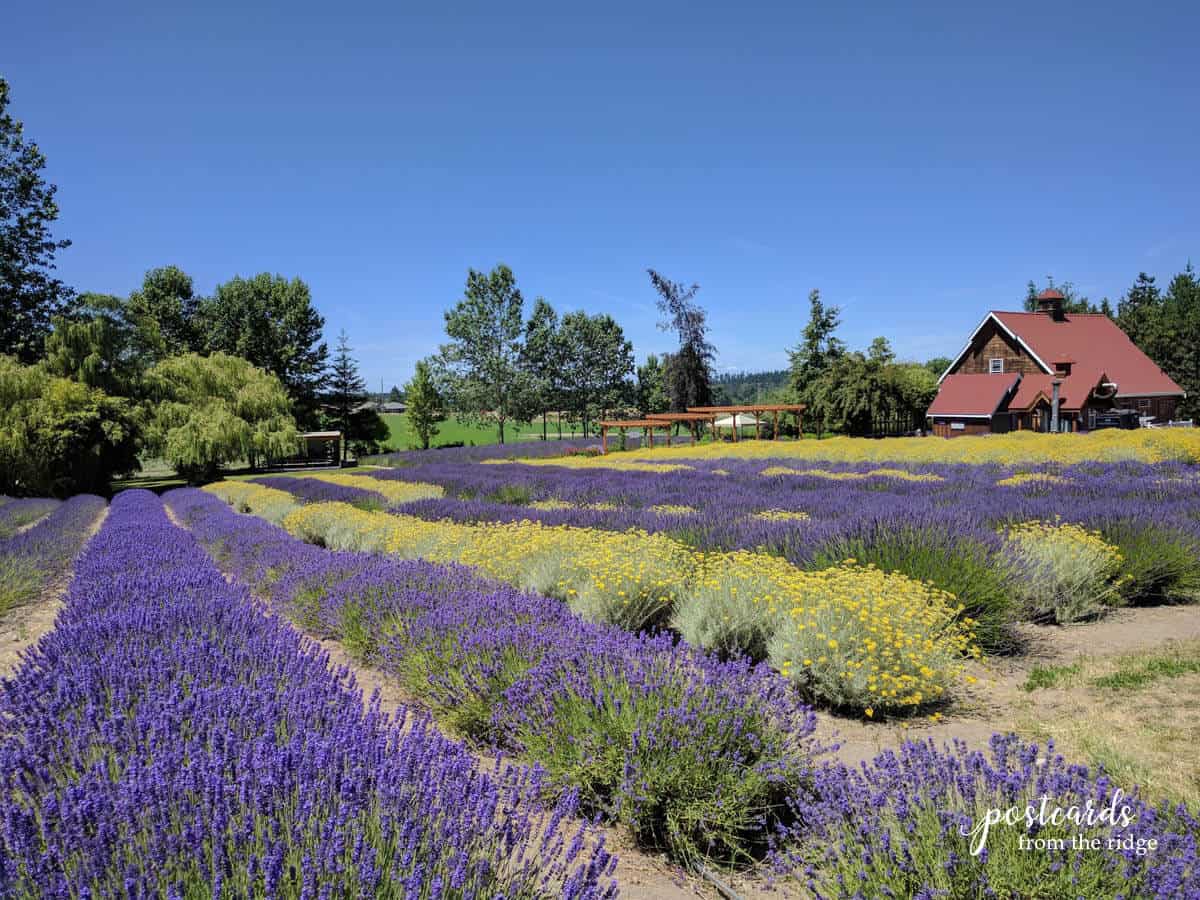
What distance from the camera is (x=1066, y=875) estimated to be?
5.35 feet

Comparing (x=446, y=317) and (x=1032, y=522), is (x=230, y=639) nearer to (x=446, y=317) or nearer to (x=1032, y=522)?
(x=1032, y=522)

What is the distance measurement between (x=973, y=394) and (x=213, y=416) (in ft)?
120

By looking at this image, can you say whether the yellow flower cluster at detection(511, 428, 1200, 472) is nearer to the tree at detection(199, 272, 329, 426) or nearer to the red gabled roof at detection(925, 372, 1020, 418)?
the red gabled roof at detection(925, 372, 1020, 418)

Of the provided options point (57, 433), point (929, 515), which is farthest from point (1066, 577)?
point (57, 433)

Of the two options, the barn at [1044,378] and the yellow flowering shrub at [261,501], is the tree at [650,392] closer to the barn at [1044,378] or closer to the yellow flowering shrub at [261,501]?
the barn at [1044,378]

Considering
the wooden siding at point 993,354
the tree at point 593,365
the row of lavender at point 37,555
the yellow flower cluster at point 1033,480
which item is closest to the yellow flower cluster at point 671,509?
the yellow flower cluster at point 1033,480

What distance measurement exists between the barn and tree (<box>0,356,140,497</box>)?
37497 mm

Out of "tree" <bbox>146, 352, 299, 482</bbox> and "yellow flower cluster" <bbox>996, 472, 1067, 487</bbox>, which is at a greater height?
"tree" <bbox>146, 352, 299, 482</bbox>

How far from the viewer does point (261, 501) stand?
15266mm

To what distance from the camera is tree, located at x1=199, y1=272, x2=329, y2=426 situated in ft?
143

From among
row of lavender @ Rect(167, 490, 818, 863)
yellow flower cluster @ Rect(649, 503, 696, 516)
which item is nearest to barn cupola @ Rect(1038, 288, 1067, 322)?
yellow flower cluster @ Rect(649, 503, 696, 516)

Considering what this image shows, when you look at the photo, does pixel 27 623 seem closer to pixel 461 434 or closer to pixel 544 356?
pixel 544 356

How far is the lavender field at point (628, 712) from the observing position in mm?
1646

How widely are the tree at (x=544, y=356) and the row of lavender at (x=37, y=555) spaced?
119ft
